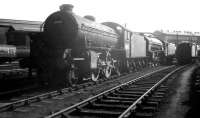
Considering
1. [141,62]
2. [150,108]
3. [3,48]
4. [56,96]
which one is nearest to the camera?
[150,108]

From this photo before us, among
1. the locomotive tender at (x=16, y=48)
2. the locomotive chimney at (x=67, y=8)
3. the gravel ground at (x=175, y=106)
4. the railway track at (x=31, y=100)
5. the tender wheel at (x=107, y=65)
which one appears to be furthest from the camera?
the tender wheel at (x=107, y=65)

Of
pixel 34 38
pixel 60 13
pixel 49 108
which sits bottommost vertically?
pixel 49 108

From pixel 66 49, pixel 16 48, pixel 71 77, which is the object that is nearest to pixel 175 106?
pixel 71 77

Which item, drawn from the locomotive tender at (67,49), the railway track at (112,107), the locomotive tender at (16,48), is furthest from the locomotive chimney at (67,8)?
the railway track at (112,107)

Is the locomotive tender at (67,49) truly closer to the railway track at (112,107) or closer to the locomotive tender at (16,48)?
the locomotive tender at (16,48)

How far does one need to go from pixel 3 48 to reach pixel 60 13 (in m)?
2.98

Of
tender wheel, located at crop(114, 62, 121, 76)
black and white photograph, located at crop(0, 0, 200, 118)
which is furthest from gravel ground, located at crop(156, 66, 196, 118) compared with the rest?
tender wheel, located at crop(114, 62, 121, 76)

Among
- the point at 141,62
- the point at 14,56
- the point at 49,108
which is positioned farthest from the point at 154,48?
the point at 49,108

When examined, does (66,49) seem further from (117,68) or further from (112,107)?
(117,68)

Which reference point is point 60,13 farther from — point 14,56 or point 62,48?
point 14,56

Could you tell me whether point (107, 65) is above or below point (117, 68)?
above

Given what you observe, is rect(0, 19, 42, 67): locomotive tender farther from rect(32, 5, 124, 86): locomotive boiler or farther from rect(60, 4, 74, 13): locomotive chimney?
rect(60, 4, 74, 13): locomotive chimney

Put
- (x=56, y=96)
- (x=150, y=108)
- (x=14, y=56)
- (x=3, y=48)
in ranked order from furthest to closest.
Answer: (x=14, y=56) < (x=3, y=48) < (x=56, y=96) < (x=150, y=108)

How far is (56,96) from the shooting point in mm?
8836
